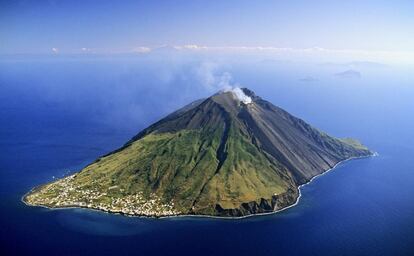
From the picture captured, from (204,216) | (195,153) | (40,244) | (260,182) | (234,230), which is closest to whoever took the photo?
(40,244)

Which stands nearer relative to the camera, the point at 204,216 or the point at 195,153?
the point at 204,216

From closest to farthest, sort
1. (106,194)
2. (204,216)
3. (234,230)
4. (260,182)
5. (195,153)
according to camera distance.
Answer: (234,230), (204,216), (106,194), (260,182), (195,153)

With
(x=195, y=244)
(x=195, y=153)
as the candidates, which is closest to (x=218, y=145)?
(x=195, y=153)

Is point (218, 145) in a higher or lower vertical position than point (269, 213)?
Result: higher

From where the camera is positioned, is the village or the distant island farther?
the distant island

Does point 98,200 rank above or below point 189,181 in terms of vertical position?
below

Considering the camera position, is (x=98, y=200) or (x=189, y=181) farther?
(x=189, y=181)

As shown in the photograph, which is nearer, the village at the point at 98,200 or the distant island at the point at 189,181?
the village at the point at 98,200

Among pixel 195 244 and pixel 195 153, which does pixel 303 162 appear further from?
pixel 195 244

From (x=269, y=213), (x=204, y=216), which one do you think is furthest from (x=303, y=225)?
(x=204, y=216)

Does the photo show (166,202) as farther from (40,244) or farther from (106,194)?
(40,244)
